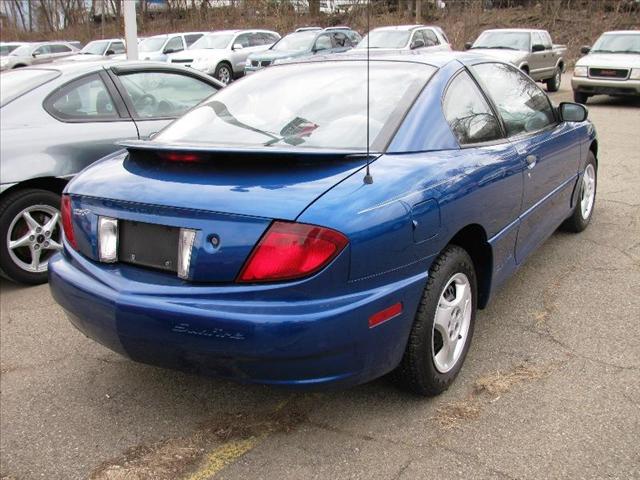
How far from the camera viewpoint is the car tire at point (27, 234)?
4520 mm

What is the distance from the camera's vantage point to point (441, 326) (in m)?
2.91

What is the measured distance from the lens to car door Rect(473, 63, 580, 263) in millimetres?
3756

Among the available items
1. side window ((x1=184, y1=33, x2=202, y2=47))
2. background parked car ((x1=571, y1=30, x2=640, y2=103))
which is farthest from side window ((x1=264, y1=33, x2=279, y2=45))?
background parked car ((x1=571, y1=30, x2=640, y2=103))

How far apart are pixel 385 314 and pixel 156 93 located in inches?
153

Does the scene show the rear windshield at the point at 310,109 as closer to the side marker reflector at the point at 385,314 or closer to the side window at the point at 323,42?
the side marker reflector at the point at 385,314

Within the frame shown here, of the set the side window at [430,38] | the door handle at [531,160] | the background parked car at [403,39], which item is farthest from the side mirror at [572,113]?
the side window at [430,38]

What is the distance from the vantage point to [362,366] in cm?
248

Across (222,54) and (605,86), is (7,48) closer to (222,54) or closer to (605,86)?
(222,54)

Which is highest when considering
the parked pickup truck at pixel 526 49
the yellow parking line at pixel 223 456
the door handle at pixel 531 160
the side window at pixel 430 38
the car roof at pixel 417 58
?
the side window at pixel 430 38

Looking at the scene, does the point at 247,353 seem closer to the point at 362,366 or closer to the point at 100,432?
the point at 362,366

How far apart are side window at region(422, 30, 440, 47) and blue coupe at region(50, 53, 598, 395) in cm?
1444

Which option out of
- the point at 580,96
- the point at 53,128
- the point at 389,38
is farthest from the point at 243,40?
the point at 53,128

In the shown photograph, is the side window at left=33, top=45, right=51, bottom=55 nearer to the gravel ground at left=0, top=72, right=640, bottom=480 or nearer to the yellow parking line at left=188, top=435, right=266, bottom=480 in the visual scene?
the gravel ground at left=0, top=72, right=640, bottom=480

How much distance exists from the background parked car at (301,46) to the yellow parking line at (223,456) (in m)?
15.0
